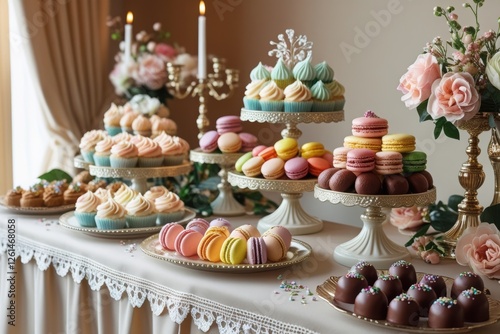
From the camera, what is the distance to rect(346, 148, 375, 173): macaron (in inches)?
63.1

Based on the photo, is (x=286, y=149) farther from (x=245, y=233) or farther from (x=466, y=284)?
(x=466, y=284)

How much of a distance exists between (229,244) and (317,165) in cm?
47

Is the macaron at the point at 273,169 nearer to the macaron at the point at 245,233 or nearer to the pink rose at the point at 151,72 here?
the macaron at the point at 245,233

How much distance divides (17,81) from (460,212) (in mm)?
2151

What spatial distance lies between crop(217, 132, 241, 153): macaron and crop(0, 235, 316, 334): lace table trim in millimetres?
621

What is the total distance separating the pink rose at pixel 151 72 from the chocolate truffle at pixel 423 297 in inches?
76.7

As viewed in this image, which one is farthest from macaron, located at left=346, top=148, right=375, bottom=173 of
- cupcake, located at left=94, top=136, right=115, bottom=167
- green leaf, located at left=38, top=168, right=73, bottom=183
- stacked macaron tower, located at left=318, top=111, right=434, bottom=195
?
green leaf, located at left=38, top=168, right=73, bottom=183

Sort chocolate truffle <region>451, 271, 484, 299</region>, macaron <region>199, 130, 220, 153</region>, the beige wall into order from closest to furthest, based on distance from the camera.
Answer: chocolate truffle <region>451, 271, 484, 299</region>
macaron <region>199, 130, 220, 153</region>
the beige wall

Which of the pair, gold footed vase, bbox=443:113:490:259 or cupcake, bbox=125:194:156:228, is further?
cupcake, bbox=125:194:156:228

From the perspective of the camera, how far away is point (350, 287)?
1.33m

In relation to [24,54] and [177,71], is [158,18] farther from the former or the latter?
[177,71]

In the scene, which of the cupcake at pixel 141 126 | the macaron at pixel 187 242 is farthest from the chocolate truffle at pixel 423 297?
the cupcake at pixel 141 126

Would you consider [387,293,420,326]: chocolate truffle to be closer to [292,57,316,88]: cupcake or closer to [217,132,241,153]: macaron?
Result: [292,57,316,88]: cupcake

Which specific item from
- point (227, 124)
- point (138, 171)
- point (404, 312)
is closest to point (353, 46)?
point (227, 124)
